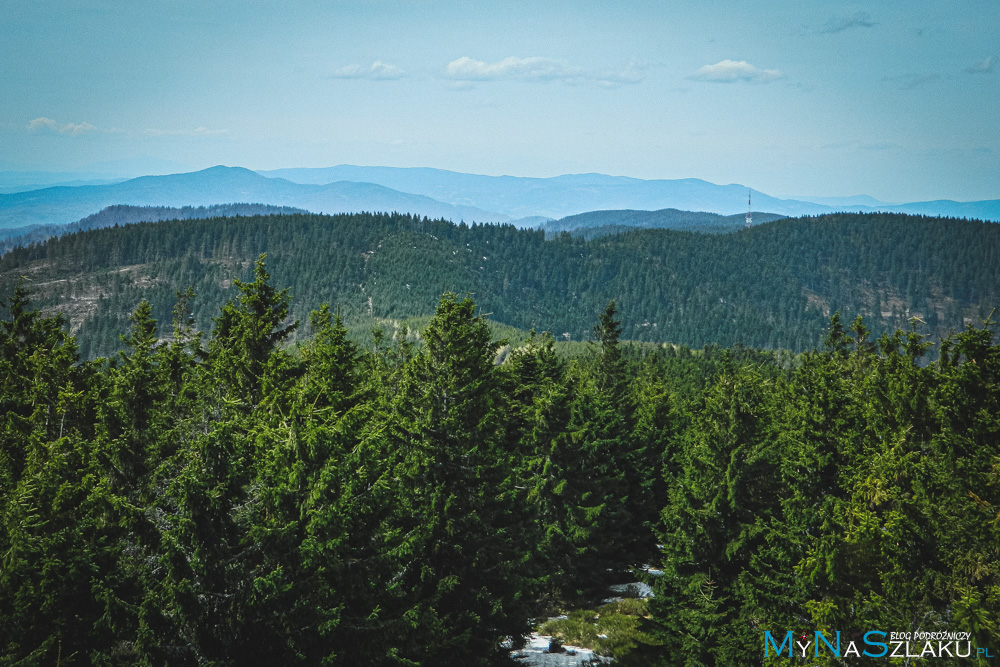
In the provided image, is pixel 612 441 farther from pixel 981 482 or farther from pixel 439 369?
pixel 981 482

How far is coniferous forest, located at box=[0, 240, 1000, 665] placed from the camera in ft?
43.8

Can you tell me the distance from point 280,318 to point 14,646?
11.7 metres

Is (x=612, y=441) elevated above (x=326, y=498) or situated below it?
below

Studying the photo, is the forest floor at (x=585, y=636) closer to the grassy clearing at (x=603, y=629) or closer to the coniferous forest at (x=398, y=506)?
the grassy clearing at (x=603, y=629)

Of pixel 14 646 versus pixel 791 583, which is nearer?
pixel 14 646

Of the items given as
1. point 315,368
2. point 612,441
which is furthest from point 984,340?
point 315,368

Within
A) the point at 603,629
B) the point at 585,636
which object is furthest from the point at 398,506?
the point at 603,629

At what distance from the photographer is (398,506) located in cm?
1845

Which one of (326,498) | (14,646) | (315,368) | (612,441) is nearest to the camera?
(14,646)

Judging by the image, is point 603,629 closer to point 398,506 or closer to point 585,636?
point 585,636

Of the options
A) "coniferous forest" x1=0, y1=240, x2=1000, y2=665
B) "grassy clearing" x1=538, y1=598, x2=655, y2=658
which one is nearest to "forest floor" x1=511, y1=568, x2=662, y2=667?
"grassy clearing" x1=538, y1=598, x2=655, y2=658

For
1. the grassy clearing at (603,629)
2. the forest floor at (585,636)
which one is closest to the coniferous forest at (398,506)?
the grassy clearing at (603,629)

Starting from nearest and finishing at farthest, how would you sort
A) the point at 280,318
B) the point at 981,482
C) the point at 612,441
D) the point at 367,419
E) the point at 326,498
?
1. the point at 326,498
2. the point at 981,482
3. the point at 367,419
4. the point at 280,318
5. the point at 612,441

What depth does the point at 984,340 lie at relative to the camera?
20.7 metres
